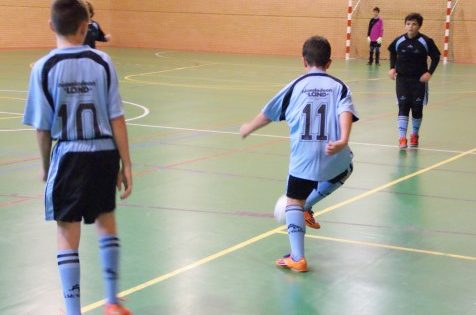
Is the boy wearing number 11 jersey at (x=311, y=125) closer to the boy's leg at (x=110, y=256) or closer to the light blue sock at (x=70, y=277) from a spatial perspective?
the boy's leg at (x=110, y=256)

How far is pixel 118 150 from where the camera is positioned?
174 inches

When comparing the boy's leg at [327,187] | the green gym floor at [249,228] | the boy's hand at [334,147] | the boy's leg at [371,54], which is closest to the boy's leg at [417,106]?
the green gym floor at [249,228]

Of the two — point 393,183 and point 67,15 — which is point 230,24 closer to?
point 393,183

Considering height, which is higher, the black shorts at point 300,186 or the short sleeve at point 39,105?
the short sleeve at point 39,105

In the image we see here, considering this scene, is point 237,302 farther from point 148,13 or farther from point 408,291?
point 148,13

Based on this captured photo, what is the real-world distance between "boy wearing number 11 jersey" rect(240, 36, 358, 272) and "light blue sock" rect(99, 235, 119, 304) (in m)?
1.48

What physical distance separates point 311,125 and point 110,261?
5.83 ft

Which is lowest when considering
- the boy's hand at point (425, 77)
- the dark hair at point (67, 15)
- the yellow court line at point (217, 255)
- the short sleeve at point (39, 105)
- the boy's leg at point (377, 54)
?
the boy's leg at point (377, 54)

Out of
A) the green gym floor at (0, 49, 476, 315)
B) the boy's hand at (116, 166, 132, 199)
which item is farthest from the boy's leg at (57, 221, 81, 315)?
the green gym floor at (0, 49, 476, 315)

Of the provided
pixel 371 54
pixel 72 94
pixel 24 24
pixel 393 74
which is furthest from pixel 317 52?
pixel 24 24

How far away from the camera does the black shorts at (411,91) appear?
11.1 meters

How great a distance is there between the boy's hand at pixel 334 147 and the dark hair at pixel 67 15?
75.7 inches

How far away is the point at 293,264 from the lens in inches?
224

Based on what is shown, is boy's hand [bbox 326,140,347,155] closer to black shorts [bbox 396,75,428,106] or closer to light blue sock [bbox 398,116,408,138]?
light blue sock [bbox 398,116,408,138]
